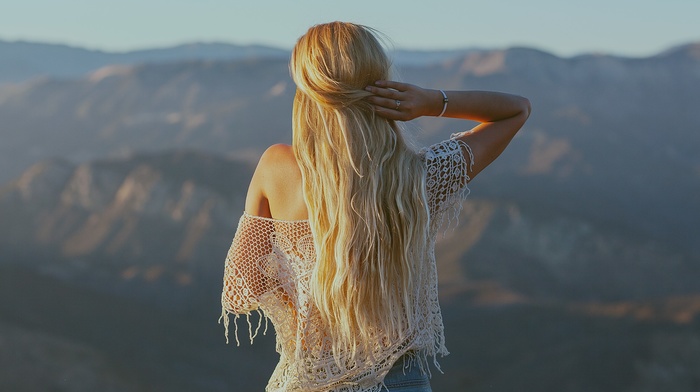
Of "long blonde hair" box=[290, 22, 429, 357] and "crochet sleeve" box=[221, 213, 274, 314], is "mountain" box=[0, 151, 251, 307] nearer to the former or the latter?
"crochet sleeve" box=[221, 213, 274, 314]

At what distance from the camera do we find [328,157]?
2.02 metres

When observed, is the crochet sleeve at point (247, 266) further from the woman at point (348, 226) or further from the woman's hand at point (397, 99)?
the woman's hand at point (397, 99)

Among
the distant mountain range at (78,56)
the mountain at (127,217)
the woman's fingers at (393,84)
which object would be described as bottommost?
the distant mountain range at (78,56)

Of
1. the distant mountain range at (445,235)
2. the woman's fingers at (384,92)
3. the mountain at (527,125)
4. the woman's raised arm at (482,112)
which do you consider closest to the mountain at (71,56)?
the mountain at (527,125)

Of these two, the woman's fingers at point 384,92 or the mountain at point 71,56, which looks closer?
the woman's fingers at point 384,92

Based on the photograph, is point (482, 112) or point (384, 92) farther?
point (482, 112)

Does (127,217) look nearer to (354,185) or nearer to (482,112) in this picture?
(482,112)

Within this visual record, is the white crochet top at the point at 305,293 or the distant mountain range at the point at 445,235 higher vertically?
the white crochet top at the point at 305,293

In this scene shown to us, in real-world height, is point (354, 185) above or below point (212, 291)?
above

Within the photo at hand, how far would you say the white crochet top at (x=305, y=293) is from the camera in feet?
6.99

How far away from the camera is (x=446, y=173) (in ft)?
7.16

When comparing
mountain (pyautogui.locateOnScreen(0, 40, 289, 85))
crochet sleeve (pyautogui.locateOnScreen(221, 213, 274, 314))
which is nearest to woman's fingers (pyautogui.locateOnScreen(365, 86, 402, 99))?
crochet sleeve (pyautogui.locateOnScreen(221, 213, 274, 314))

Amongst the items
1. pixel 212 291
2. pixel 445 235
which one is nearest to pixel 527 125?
pixel 212 291

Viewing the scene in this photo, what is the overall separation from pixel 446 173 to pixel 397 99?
214mm
